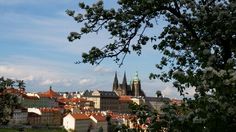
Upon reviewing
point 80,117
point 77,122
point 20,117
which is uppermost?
point 20,117

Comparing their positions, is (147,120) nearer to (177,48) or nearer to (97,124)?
(177,48)

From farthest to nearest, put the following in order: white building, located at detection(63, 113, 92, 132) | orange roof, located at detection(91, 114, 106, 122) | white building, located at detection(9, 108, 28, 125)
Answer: orange roof, located at detection(91, 114, 106, 122) → white building, located at detection(63, 113, 92, 132) → white building, located at detection(9, 108, 28, 125)

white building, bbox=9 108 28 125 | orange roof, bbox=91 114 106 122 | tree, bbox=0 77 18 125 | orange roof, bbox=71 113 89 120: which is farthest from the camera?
orange roof, bbox=91 114 106 122

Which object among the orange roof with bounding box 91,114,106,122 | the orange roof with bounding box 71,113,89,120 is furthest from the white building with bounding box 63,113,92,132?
the orange roof with bounding box 91,114,106,122

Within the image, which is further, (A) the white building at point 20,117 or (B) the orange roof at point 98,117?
(B) the orange roof at point 98,117

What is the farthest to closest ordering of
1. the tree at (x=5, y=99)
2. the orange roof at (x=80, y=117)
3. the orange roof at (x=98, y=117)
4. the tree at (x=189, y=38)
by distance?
the orange roof at (x=98, y=117) → the orange roof at (x=80, y=117) → the tree at (x=5, y=99) → the tree at (x=189, y=38)

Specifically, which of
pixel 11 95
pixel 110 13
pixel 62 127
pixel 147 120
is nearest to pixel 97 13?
pixel 110 13

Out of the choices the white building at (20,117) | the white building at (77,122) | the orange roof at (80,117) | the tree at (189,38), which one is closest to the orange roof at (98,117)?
the white building at (77,122)

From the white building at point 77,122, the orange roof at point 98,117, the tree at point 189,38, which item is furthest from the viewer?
the orange roof at point 98,117

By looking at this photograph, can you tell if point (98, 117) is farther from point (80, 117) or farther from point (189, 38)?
point (189, 38)

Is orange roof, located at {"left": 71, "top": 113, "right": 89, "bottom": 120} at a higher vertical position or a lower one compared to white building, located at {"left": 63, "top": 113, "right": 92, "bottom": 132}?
higher

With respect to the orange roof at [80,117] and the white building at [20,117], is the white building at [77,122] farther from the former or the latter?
the white building at [20,117]

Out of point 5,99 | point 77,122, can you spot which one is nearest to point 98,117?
point 77,122

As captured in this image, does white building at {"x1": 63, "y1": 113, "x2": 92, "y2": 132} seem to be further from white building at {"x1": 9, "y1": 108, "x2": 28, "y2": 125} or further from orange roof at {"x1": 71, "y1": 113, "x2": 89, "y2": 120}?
white building at {"x1": 9, "y1": 108, "x2": 28, "y2": 125}
